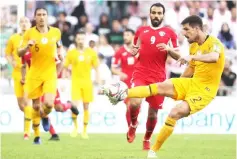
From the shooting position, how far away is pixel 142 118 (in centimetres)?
2270

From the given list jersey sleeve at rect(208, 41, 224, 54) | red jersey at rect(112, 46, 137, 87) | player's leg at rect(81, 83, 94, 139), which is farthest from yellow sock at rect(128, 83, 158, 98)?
player's leg at rect(81, 83, 94, 139)

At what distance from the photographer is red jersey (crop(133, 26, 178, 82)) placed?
15.3 meters

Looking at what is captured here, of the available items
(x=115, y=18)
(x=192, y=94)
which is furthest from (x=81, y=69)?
(x=192, y=94)

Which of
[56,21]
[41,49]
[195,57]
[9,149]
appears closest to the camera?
[195,57]

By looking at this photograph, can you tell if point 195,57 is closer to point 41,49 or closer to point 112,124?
point 41,49

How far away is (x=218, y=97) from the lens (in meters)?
22.8

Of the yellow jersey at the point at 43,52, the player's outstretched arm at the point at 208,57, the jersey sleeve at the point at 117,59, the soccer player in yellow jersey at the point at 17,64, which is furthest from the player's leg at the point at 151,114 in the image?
the jersey sleeve at the point at 117,59

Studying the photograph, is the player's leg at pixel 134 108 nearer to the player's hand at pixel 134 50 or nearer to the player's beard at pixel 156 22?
the player's hand at pixel 134 50

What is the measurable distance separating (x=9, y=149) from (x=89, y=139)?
168 inches

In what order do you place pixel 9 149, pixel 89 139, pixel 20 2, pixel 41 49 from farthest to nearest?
pixel 20 2 → pixel 89 139 → pixel 41 49 → pixel 9 149

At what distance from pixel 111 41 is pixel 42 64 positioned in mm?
8791

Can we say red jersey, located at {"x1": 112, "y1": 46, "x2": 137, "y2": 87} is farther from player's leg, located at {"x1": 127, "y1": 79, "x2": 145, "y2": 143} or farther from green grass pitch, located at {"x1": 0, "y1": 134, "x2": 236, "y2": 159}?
player's leg, located at {"x1": 127, "y1": 79, "x2": 145, "y2": 143}

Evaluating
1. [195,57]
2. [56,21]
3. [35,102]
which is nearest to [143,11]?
[56,21]

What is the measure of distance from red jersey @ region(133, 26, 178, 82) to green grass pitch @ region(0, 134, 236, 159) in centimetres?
152
